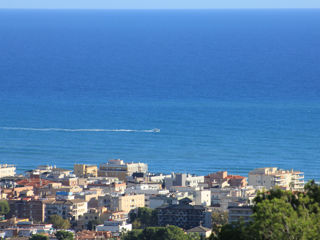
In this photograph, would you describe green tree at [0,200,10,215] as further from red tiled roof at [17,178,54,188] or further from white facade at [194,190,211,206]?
white facade at [194,190,211,206]

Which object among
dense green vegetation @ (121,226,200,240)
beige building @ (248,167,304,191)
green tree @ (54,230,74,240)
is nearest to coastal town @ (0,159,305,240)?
beige building @ (248,167,304,191)

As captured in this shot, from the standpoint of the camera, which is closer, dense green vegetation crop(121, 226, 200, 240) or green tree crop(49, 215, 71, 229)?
dense green vegetation crop(121, 226, 200, 240)

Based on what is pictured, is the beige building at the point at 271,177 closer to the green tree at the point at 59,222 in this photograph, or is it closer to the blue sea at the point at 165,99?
the blue sea at the point at 165,99

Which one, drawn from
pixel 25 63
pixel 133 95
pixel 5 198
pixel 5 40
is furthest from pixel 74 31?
pixel 5 198

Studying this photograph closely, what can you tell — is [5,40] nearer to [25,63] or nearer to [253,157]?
[25,63]

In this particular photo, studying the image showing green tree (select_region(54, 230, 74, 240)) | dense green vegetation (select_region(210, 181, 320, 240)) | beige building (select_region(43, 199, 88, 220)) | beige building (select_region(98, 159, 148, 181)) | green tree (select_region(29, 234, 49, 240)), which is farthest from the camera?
beige building (select_region(98, 159, 148, 181))

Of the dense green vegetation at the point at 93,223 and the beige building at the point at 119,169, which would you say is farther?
the beige building at the point at 119,169

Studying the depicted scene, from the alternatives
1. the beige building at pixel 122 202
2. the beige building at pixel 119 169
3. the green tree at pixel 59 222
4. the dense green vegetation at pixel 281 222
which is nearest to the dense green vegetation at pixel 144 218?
the beige building at pixel 122 202
